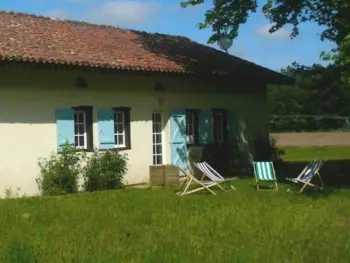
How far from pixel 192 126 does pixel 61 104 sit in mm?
5211

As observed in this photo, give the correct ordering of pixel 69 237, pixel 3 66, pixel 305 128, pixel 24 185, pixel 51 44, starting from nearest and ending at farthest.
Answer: pixel 69 237 → pixel 3 66 → pixel 24 185 → pixel 51 44 → pixel 305 128

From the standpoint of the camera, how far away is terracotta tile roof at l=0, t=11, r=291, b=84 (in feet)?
50.3

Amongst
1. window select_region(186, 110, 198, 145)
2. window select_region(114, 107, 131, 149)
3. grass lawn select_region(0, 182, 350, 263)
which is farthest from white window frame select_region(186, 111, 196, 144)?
grass lawn select_region(0, 182, 350, 263)

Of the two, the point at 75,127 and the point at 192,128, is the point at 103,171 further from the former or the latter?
the point at 192,128

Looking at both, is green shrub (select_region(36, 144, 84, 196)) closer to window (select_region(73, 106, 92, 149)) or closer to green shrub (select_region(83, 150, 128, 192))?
green shrub (select_region(83, 150, 128, 192))

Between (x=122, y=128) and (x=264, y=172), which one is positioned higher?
(x=122, y=128)

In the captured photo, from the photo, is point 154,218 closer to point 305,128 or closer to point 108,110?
point 108,110

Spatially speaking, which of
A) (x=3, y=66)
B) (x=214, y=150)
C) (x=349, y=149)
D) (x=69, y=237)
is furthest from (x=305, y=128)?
(x=69, y=237)

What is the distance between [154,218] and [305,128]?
136 feet

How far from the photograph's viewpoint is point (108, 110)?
17109 mm

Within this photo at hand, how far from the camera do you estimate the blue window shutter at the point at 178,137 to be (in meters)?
18.9

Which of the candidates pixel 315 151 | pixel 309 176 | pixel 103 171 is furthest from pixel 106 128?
pixel 315 151

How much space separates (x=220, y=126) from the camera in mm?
20984

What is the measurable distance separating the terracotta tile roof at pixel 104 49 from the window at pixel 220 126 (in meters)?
1.58
